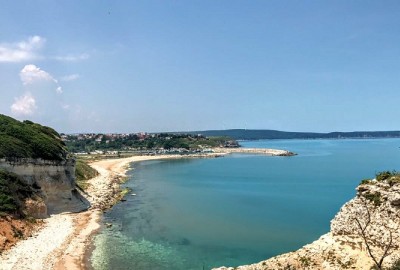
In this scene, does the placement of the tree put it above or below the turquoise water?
above

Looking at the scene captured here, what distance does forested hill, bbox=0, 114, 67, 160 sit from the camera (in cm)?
4941

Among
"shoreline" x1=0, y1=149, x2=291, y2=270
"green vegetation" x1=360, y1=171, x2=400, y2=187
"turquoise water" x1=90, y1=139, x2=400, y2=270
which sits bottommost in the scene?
"turquoise water" x1=90, y1=139, x2=400, y2=270

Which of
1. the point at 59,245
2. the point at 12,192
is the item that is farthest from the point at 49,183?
the point at 59,245

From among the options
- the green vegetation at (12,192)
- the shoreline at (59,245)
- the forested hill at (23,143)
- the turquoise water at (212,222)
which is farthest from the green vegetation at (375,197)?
the forested hill at (23,143)

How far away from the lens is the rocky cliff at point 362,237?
24484 millimetres

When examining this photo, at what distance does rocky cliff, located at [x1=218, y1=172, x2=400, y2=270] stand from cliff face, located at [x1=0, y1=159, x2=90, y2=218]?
106 feet

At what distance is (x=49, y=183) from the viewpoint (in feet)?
174

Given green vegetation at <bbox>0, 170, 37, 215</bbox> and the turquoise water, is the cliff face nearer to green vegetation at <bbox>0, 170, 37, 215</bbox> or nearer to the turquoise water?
green vegetation at <bbox>0, 170, 37, 215</bbox>

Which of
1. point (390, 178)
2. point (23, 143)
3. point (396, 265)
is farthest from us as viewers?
point (23, 143)

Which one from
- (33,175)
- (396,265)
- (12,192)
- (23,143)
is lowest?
(396,265)

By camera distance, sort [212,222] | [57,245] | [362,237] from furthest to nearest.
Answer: [212,222] → [57,245] → [362,237]

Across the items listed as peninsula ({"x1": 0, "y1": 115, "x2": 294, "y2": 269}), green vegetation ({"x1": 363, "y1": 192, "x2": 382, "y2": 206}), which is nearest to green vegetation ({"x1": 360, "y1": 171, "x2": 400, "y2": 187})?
green vegetation ({"x1": 363, "y1": 192, "x2": 382, "y2": 206})

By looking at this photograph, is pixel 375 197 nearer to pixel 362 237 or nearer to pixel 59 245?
pixel 362 237

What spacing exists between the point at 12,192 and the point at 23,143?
961 centimetres
